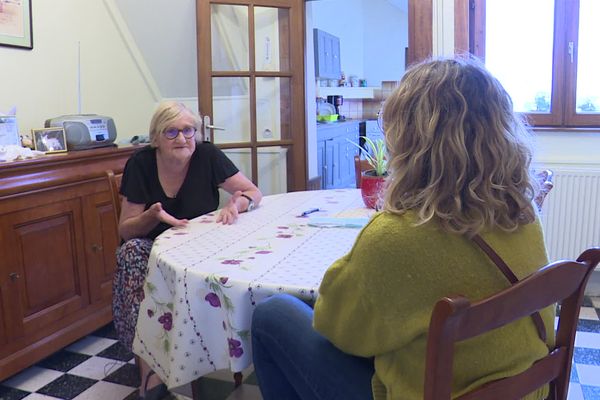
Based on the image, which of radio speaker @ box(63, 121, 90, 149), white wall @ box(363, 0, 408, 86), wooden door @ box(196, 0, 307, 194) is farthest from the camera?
white wall @ box(363, 0, 408, 86)

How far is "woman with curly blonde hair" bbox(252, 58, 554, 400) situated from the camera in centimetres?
92

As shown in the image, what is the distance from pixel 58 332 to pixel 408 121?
2083 mm

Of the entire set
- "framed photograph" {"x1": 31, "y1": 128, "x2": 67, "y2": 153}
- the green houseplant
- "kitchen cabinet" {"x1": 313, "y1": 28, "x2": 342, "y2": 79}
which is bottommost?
the green houseplant

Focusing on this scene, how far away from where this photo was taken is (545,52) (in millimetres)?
3260

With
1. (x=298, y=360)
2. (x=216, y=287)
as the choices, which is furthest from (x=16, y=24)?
(x=298, y=360)

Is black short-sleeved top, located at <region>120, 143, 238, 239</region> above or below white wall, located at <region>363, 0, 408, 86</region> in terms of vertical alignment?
below

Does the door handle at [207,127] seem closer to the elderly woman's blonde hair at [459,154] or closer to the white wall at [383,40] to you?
the elderly woman's blonde hair at [459,154]

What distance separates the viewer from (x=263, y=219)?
1.97 meters

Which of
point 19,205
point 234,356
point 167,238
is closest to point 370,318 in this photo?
point 234,356

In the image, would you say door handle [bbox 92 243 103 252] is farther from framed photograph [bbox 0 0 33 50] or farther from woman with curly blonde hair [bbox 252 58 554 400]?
woman with curly blonde hair [bbox 252 58 554 400]

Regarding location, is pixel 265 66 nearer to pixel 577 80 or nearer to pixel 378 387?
pixel 577 80

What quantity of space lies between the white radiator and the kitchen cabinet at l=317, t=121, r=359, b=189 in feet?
9.43

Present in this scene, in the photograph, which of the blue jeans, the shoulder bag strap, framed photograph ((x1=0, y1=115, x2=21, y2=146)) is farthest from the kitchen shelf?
the shoulder bag strap

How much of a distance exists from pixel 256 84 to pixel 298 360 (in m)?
2.64
